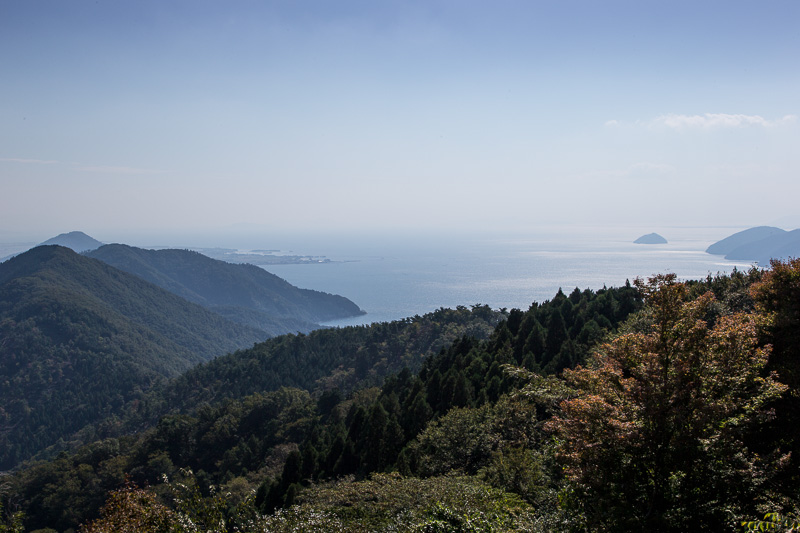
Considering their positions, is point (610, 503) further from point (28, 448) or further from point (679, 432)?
point (28, 448)

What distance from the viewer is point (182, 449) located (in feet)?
186

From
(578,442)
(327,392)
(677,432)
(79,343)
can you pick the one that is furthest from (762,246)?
(79,343)

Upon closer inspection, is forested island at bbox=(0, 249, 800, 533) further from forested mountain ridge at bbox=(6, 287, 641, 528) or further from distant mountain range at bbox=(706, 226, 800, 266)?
distant mountain range at bbox=(706, 226, 800, 266)

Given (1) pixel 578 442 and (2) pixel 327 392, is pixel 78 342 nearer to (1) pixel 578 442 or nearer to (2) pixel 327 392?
(2) pixel 327 392

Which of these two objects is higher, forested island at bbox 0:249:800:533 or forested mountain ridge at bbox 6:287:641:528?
forested island at bbox 0:249:800:533

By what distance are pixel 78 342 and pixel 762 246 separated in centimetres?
20600

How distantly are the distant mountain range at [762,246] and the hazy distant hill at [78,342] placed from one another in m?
161

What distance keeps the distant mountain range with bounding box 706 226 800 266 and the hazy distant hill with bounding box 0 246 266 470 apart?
6334 inches

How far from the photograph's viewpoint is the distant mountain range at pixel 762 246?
12344cm

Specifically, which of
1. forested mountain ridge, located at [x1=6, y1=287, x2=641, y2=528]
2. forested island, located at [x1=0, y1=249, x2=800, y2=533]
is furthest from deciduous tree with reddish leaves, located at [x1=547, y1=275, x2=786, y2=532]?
forested mountain ridge, located at [x1=6, y1=287, x2=641, y2=528]

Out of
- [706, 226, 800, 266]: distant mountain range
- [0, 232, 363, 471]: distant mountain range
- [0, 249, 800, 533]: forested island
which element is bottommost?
[0, 232, 363, 471]: distant mountain range

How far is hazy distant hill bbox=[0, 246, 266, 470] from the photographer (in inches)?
4102

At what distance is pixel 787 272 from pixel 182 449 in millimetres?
62702

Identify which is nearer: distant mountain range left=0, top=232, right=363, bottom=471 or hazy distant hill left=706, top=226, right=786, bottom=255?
distant mountain range left=0, top=232, right=363, bottom=471
